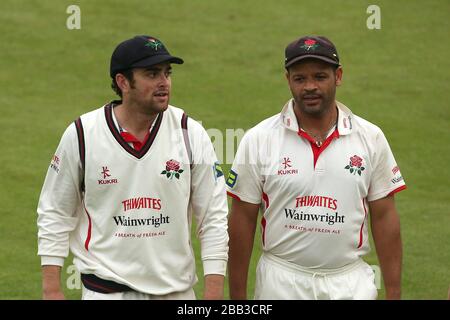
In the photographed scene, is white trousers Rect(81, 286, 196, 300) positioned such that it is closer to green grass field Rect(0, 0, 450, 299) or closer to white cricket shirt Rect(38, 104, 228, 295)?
white cricket shirt Rect(38, 104, 228, 295)

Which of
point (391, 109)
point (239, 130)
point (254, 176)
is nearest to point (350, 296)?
point (254, 176)

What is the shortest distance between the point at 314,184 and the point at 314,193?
52 mm

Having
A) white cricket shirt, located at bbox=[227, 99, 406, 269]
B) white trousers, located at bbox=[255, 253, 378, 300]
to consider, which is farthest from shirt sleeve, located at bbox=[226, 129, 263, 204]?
white trousers, located at bbox=[255, 253, 378, 300]

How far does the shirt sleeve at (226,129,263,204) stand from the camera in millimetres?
6555

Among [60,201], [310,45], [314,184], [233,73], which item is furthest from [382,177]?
[233,73]

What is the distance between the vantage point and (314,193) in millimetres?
6457

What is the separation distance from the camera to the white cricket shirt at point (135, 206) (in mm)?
6113

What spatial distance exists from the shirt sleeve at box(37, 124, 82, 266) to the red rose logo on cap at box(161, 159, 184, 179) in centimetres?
49

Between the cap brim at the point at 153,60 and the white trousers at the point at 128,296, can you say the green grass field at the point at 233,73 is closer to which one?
the white trousers at the point at 128,296

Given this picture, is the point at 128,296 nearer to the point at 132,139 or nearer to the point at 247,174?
the point at 132,139

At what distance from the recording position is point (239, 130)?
1231cm

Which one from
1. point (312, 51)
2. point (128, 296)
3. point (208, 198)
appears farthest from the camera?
point (312, 51)

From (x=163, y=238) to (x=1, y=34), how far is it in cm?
909

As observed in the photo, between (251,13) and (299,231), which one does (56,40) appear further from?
(299,231)
